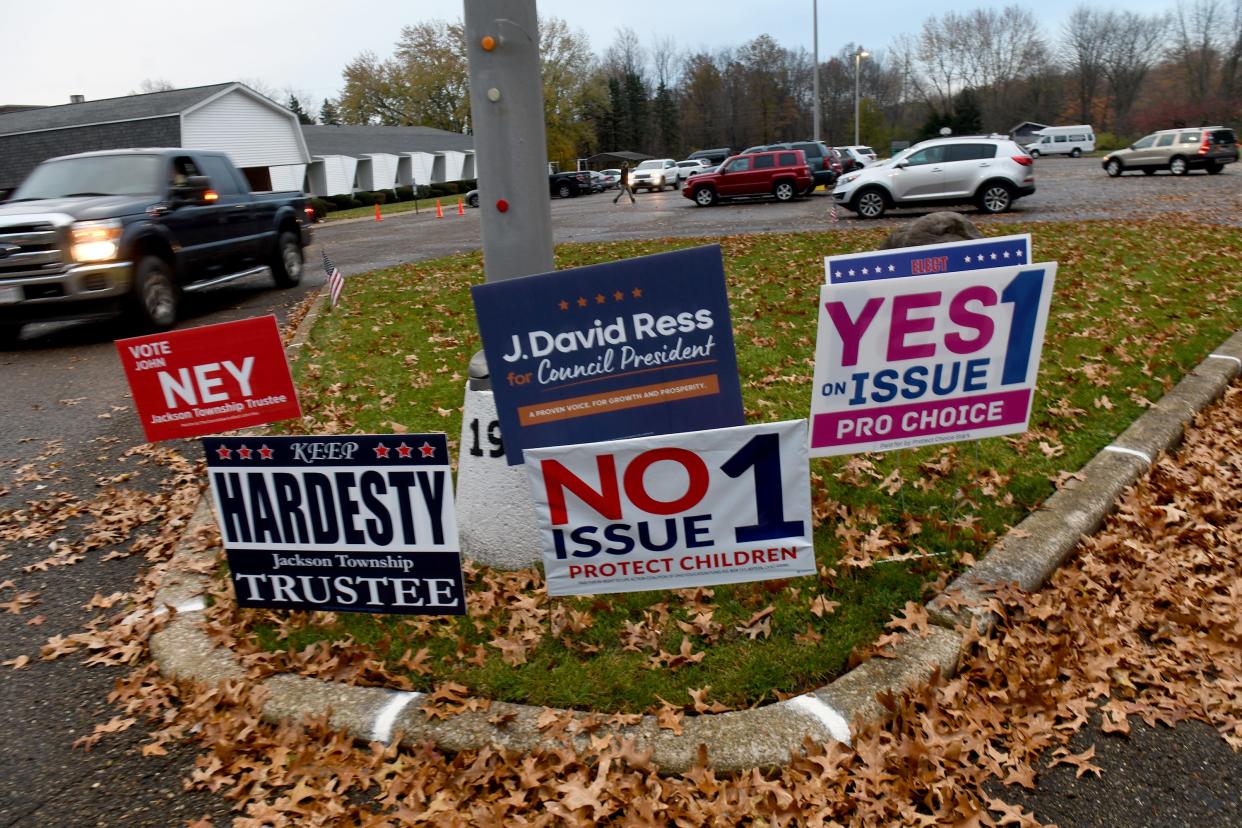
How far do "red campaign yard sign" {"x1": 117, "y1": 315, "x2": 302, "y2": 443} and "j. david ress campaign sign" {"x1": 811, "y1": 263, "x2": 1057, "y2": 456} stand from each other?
2732 millimetres

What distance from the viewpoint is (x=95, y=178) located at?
10.5m

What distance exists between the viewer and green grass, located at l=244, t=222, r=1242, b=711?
139 inches

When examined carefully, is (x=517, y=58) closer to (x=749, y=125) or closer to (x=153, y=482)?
(x=153, y=482)

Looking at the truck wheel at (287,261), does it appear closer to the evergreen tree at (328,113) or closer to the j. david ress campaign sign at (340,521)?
the j. david ress campaign sign at (340,521)

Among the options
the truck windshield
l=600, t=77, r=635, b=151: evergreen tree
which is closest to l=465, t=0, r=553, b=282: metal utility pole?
the truck windshield

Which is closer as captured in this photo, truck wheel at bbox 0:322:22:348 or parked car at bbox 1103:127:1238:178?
truck wheel at bbox 0:322:22:348

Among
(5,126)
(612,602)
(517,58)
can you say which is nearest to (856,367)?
(612,602)

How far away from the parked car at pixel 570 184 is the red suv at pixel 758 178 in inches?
768

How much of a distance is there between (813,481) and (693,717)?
2.18 m

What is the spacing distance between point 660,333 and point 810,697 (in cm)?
156

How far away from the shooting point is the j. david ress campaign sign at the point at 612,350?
3.67 m

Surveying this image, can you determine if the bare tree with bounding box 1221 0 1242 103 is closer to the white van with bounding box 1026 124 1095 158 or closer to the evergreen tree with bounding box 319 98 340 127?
the white van with bounding box 1026 124 1095 158

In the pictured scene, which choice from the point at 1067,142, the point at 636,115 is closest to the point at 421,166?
the point at 636,115

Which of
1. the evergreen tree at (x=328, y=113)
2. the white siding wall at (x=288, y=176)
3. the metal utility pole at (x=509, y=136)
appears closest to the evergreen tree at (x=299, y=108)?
the evergreen tree at (x=328, y=113)
